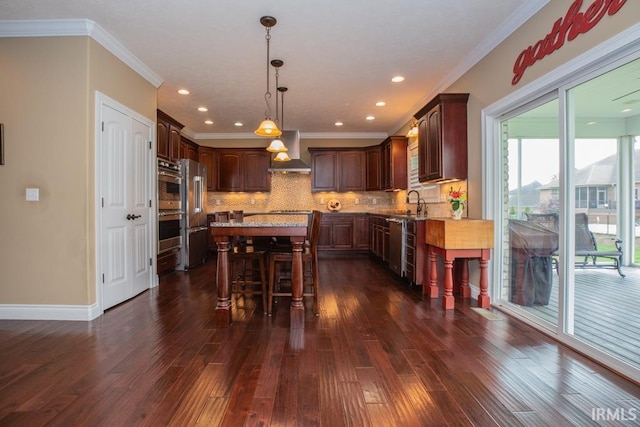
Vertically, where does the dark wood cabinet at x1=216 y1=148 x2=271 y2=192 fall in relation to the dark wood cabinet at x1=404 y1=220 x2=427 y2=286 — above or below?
above

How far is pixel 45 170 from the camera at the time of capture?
2.93 m

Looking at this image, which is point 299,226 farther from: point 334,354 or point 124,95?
point 124,95

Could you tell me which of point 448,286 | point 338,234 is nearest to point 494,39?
point 448,286

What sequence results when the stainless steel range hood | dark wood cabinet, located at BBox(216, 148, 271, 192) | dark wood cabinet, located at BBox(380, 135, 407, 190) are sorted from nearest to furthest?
dark wood cabinet, located at BBox(380, 135, 407, 190) → the stainless steel range hood → dark wood cabinet, located at BBox(216, 148, 271, 192)

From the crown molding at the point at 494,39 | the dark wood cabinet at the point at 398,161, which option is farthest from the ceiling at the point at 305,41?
the dark wood cabinet at the point at 398,161

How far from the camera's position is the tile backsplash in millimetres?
7379

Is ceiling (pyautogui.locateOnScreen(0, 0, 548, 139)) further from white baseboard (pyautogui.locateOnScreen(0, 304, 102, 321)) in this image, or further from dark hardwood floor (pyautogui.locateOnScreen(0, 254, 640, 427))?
dark hardwood floor (pyautogui.locateOnScreen(0, 254, 640, 427))

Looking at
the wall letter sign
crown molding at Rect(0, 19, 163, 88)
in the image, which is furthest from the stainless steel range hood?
the wall letter sign

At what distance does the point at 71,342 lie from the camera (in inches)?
95.3

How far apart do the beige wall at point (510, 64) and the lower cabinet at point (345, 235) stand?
3.20 m

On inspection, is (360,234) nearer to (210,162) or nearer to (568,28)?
(210,162)

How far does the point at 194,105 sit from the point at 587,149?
16.9 ft

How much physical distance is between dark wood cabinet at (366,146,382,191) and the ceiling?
1.66m

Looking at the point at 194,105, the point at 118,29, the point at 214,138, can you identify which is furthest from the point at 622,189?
the point at 214,138
